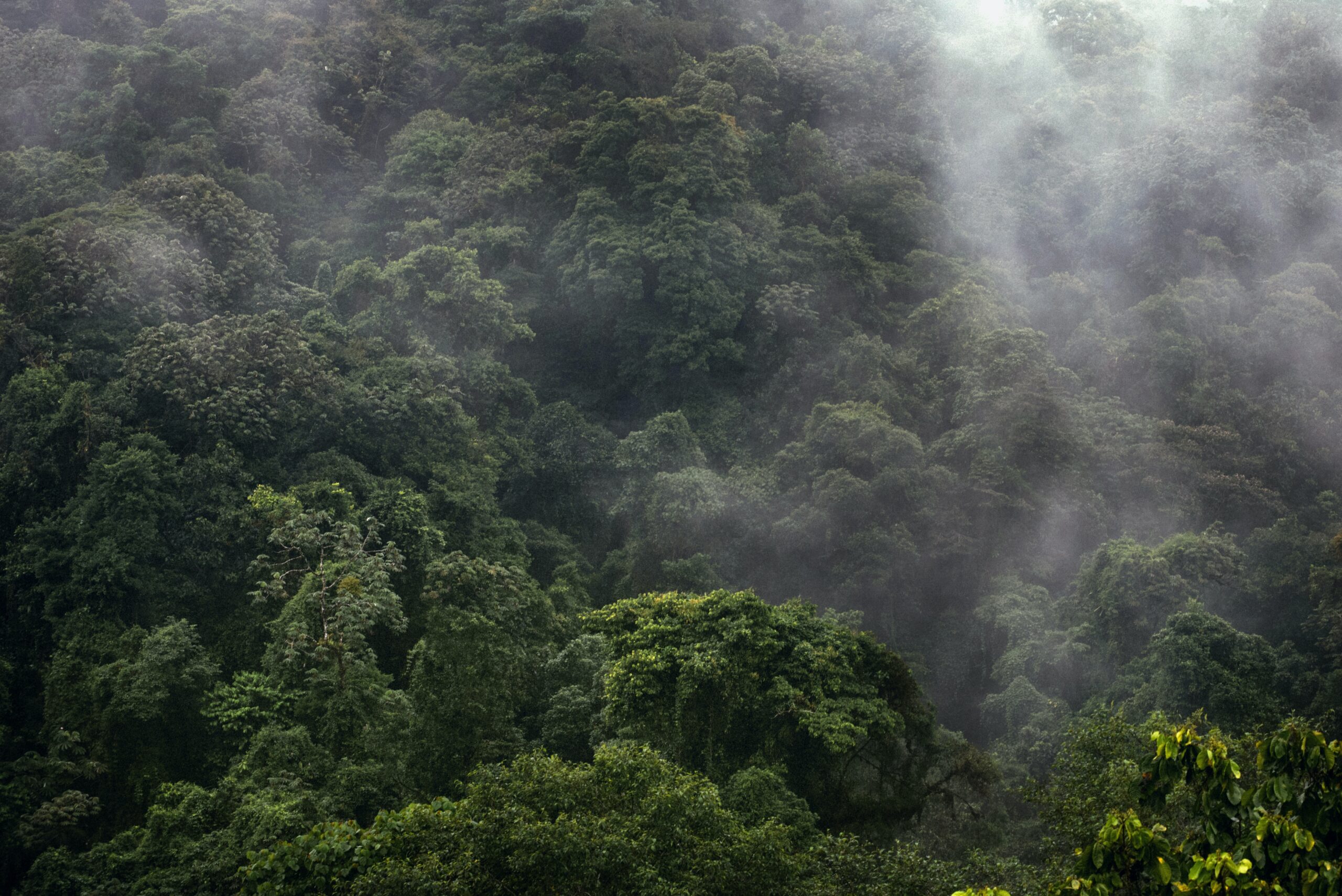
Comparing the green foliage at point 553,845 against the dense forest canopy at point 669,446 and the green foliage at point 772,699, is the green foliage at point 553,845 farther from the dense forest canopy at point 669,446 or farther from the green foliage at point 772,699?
the green foliage at point 772,699

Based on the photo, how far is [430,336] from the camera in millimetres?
24406

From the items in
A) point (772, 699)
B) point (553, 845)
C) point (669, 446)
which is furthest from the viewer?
point (669, 446)

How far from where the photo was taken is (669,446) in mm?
24297

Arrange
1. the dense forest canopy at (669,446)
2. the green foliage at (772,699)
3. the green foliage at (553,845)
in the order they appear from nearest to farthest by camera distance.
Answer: the green foliage at (553,845)
the dense forest canopy at (669,446)
the green foliage at (772,699)

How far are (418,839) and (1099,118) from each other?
27.9 m

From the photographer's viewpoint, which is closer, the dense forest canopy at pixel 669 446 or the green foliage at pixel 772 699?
the dense forest canopy at pixel 669 446

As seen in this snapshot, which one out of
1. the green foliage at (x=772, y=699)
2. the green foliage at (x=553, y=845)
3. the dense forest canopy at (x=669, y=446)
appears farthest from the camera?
the green foliage at (x=772, y=699)

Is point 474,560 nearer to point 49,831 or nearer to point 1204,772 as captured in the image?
point 49,831

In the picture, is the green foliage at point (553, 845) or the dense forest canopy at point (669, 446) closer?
the green foliage at point (553, 845)

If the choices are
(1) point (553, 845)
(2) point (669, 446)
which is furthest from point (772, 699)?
(2) point (669, 446)

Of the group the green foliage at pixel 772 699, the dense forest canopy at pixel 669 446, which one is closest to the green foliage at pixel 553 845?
the dense forest canopy at pixel 669 446

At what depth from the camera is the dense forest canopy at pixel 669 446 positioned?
43.5 feet

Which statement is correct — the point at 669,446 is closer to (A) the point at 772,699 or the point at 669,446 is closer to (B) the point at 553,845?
(A) the point at 772,699

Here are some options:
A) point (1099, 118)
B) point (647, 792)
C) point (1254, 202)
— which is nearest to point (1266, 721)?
point (647, 792)
